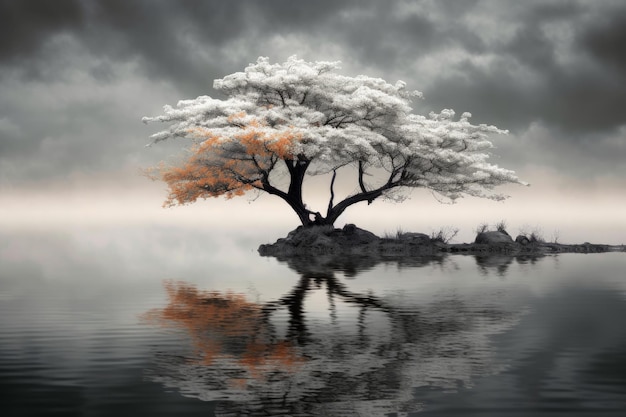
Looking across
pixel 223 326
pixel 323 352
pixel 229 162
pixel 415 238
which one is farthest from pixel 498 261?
pixel 323 352

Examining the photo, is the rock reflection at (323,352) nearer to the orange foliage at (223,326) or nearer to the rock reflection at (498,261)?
the orange foliage at (223,326)

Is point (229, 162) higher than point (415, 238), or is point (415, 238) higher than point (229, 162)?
point (229, 162)

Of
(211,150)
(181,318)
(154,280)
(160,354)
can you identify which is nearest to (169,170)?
(211,150)

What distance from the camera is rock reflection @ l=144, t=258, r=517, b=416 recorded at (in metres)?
9.48

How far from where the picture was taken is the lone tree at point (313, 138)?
113 ft

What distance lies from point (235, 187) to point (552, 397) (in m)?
28.9

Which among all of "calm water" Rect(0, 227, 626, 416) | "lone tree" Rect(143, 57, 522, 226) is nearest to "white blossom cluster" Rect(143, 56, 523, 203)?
"lone tree" Rect(143, 57, 522, 226)

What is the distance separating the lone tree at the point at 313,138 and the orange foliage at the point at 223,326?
15.0 m

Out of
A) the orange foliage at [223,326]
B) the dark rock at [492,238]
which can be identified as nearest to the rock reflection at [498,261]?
the dark rock at [492,238]

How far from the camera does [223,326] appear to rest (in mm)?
14430

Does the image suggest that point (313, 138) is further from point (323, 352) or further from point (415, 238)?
point (323, 352)

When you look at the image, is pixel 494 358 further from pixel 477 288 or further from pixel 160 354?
pixel 477 288

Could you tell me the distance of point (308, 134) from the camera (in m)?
33.7

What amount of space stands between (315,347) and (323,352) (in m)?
0.41
